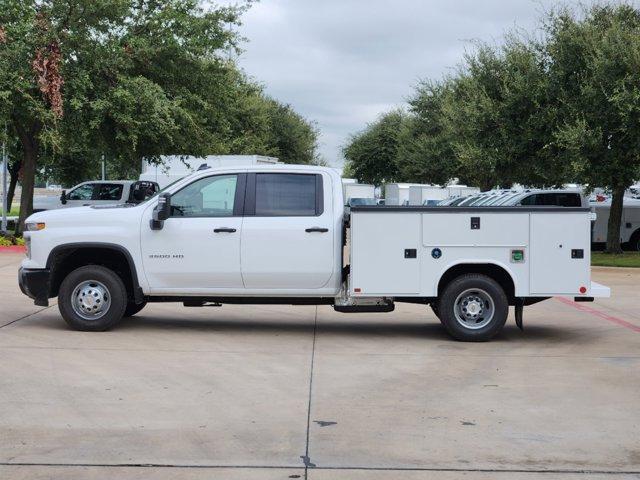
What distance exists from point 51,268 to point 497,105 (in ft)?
60.7

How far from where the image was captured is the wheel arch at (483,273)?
11.2 m

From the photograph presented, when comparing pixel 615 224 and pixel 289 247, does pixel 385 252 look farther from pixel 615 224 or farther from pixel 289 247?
pixel 615 224

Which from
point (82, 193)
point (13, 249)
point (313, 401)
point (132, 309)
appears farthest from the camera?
point (82, 193)

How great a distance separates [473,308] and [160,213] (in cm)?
385

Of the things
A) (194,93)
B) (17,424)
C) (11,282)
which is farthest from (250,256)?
(194,93)

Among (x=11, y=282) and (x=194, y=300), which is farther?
(x=11, y=282)

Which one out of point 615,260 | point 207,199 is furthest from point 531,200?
point 207,199

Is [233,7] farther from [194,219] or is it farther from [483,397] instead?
[483,397]

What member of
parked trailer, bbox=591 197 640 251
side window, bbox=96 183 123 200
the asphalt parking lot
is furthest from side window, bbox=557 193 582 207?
side window, bbox=96 183 123 200

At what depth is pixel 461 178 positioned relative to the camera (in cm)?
5581

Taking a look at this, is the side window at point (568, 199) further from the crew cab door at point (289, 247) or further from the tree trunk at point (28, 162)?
the crew cab door at point (289, 247)

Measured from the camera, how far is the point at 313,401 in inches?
315

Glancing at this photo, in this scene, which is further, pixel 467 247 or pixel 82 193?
pixel 82 193

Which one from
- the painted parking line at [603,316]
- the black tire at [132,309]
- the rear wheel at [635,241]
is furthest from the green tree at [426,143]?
the black tire at [132,309]
